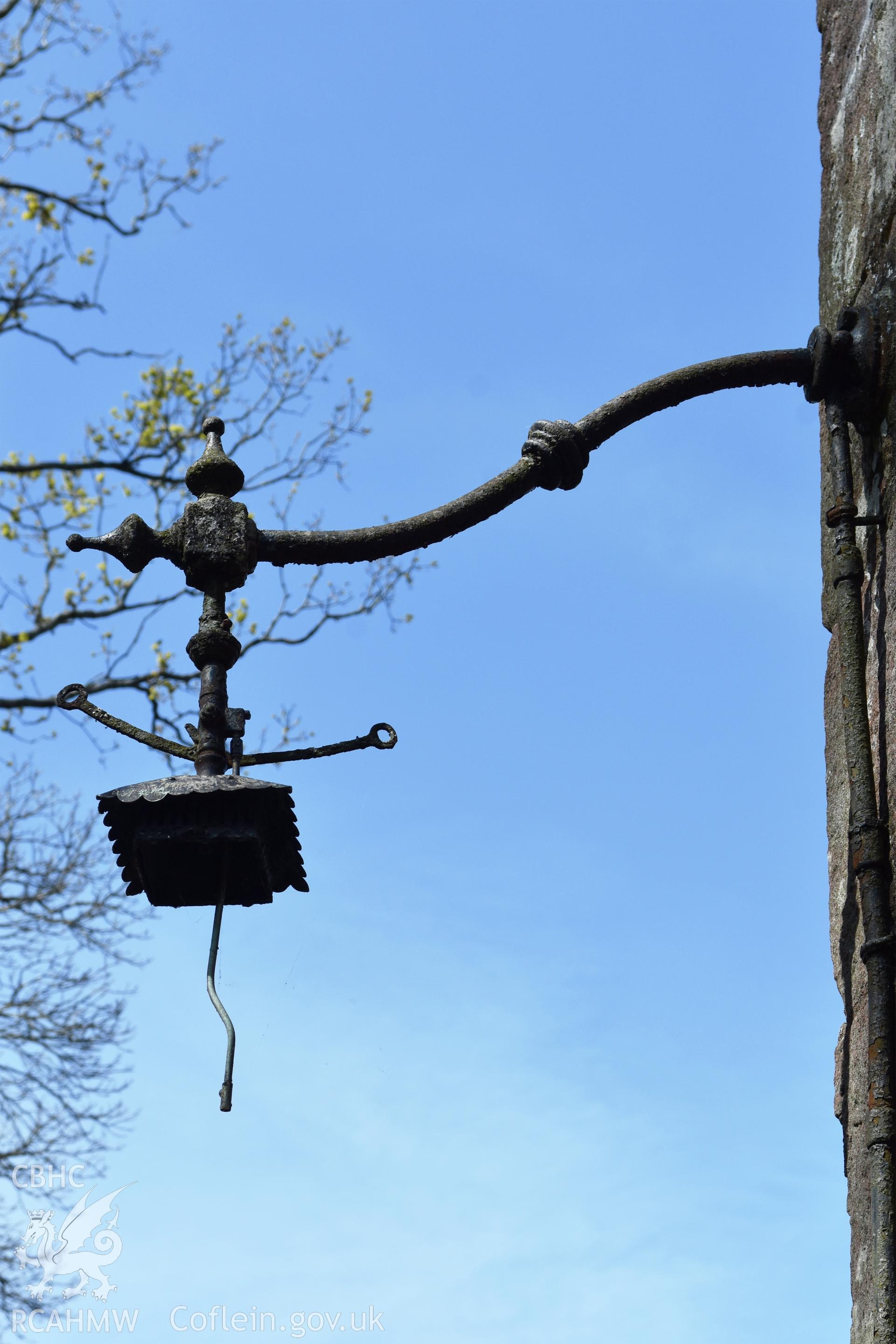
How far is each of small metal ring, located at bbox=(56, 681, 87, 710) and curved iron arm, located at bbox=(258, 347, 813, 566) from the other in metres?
0.35

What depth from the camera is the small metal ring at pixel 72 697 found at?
2475 millimetres

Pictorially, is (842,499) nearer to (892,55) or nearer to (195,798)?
(892,55)

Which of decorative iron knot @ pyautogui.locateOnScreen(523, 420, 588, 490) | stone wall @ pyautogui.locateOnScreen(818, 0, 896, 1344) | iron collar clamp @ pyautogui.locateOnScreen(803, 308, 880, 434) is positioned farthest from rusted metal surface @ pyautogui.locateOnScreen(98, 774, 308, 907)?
iron collar clamp @ pyautogui.locateOnScreen(803, 308, 880, 434)

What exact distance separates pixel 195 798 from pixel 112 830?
18 cm

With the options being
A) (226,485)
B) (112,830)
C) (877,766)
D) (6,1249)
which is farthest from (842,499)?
(6,1249)

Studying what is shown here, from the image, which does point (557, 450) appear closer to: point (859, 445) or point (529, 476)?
point (529, 476)

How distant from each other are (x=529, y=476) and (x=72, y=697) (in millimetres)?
780

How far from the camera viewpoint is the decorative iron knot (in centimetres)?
247

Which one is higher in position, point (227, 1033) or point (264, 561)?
point (264, 561)

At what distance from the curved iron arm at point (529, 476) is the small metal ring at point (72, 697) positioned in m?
0.35

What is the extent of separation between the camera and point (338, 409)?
26.8ft

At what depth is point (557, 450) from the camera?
97.3 inches

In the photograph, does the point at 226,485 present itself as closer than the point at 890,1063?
No

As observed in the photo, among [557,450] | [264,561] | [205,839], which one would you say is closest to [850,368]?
[557,450]
